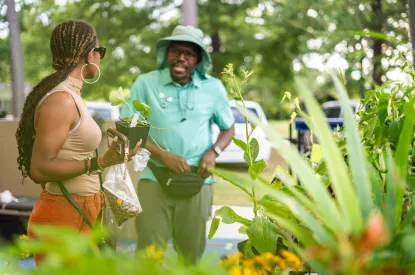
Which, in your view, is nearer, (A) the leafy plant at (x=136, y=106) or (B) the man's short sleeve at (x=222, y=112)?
(A) the leafy plant at (x=136, y=106)

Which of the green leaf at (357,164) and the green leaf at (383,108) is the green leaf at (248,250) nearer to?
the green leaf at (383,108)

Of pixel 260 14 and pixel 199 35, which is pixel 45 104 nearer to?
pixel 199 35

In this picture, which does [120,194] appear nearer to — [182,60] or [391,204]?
[182,60]

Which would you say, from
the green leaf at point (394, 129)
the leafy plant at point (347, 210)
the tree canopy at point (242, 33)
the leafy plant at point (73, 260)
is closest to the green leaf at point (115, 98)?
the green leaf at point (394, 129)

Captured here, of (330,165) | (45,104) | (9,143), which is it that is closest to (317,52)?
(9,143)

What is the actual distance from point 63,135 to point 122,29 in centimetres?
1621

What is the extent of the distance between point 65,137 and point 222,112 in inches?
57.2

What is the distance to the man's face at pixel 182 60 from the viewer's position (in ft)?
10.5

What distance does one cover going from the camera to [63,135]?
6.50 ft

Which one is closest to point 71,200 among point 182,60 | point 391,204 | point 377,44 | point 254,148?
point 254,148

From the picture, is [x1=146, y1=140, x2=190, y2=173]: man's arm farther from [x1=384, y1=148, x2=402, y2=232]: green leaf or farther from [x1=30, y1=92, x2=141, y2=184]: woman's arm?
[x1=384, y1=148, x2=402, y2=232]: green leaf

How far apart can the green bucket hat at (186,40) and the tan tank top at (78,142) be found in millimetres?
1134

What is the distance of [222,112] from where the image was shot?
333 centimetres

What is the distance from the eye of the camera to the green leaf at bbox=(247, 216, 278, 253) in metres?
1.22
